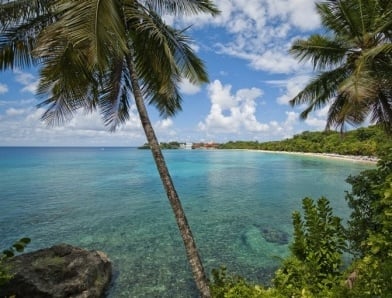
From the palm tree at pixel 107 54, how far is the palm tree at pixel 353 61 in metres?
4.32

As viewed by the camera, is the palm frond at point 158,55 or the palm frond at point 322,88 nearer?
the palm frond at point 158,55

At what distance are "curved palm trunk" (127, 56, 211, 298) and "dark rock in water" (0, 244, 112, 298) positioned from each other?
310 cm

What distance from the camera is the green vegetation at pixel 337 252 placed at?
11.8ft

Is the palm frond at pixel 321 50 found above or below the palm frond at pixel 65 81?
above

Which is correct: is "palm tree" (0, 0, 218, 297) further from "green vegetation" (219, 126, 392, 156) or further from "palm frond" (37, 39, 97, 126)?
"green vegetation" (219, 126, 392, 156)

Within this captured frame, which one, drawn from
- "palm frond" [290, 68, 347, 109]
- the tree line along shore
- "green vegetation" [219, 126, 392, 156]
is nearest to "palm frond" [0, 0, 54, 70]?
"palm frond" [290, 68, 347, 109]

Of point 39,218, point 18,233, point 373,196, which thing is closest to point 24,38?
point 373,196

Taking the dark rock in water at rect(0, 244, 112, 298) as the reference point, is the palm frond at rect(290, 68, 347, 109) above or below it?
above

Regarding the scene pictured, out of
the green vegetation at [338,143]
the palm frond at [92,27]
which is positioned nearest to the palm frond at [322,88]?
the palm frond at [92,27]

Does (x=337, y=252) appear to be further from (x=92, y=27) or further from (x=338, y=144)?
(x=338, y=144)

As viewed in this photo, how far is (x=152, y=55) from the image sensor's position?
6.34 metres

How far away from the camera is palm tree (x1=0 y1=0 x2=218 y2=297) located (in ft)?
15.1

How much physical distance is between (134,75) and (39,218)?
13.2m

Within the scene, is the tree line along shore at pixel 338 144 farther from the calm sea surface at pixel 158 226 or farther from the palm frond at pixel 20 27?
the palm frond at pixel 20 27
